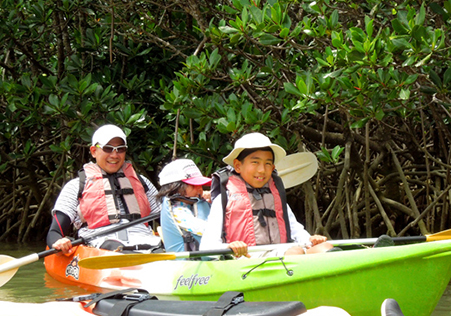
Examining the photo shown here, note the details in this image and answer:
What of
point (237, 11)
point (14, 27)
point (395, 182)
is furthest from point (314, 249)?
point (14, 27)

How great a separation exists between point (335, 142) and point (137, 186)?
1629 millimetres

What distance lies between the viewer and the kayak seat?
2.21m

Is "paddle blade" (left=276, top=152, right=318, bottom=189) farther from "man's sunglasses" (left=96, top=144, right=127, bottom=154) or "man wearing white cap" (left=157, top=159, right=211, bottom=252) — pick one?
"man's sunglasses" (left=96, top=144, right=127, bottom=154)

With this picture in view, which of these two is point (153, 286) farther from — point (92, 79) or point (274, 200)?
point (92, 79)

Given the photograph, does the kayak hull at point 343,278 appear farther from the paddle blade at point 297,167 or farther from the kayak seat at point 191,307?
the paddle blade at point 297,167

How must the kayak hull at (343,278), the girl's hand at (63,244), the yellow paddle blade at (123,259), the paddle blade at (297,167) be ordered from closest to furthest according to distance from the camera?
the kayak hull at (343,278) → the yellow paddle blade at (123,259) → the paddle blade at (297,167) → the girl's hand at (63,244)

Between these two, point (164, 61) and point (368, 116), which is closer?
point (368, 116)

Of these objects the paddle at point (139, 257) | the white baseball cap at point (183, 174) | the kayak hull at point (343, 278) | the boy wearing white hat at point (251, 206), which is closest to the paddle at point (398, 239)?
the boy wearing white hat at point (251, 206)

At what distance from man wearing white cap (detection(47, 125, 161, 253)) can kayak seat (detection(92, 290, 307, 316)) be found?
6.67 ft

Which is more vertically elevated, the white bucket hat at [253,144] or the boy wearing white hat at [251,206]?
the white bucket hat at [253,144]

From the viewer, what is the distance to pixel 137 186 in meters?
4.82

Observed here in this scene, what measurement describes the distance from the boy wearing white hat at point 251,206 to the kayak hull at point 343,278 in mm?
251

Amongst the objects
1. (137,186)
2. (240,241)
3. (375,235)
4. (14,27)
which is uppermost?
(14,27)

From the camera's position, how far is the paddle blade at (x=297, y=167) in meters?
4.23
